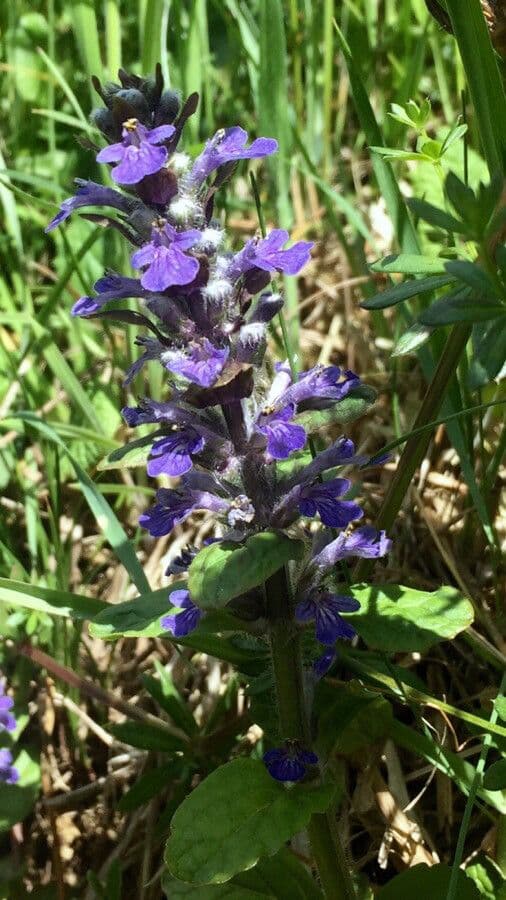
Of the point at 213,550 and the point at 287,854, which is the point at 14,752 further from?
the point at 213,550

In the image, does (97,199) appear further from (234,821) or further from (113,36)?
(113,36)

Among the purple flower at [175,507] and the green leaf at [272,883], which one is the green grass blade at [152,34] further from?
the green leaf at [272,883]

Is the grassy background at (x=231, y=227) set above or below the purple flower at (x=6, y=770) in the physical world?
above

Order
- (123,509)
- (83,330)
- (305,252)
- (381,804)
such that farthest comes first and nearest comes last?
(83,330) → (123,509) → (381,804) → (305,252)

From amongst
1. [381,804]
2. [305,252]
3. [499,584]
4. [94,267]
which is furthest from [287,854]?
[94,267]

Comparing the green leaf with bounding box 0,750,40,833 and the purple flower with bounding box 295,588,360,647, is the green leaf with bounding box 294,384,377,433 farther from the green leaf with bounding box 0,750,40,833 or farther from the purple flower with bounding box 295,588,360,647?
the green leaf with bounding box 0,750,40,833

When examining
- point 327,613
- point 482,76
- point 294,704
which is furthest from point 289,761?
point 482,76

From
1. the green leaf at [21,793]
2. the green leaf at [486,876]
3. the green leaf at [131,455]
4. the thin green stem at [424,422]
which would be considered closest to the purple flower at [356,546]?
the thin green stem at [424,422]
